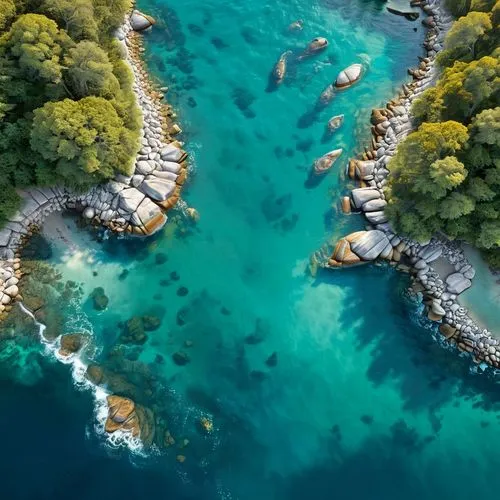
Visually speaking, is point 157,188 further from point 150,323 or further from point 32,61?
point 32,61

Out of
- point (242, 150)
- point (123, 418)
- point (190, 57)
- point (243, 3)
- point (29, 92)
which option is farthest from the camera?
point (243, 3)

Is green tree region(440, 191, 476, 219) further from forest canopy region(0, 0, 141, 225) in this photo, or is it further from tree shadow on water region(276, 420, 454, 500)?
forest canopy region(0, 0, 141, 225)

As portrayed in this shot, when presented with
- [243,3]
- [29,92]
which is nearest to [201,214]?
[29,92]

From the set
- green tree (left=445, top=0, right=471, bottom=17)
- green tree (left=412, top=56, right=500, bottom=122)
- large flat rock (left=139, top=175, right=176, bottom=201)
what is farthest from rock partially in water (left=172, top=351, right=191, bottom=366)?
green tree (left=445, top=0, right=471, bottom=17)

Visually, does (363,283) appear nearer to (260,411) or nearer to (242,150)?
(260,411)

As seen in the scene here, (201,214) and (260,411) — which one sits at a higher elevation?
(201,214)

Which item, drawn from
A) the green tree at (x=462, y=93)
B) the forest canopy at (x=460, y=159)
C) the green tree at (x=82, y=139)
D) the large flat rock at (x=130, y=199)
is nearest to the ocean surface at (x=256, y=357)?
the large flat rock at (x=130, y=199)

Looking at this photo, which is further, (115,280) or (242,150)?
(242,150)

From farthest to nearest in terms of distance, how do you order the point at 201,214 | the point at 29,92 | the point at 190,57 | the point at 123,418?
the point at 190,57 < the point at 201,214 < the point at 29,92 < the point at 123,418
